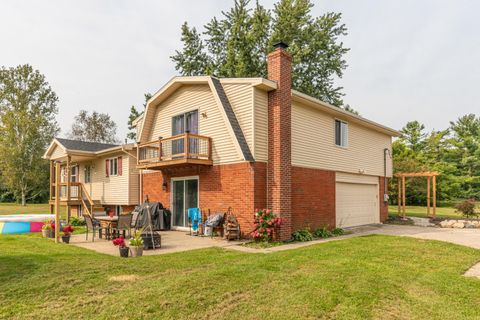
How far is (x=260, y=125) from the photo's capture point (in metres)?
11.1

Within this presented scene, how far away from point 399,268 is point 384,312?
262cm

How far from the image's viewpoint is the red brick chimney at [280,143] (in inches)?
427

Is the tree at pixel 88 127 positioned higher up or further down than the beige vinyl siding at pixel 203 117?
higher up

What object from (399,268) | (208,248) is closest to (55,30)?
(208,248)

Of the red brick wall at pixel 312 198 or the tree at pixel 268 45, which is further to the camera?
the tree at pixel 268 45

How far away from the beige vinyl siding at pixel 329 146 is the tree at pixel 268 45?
12.4 meters

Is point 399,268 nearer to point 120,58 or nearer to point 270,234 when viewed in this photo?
point 270,234

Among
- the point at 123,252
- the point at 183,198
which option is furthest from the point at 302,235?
the point at 123,252

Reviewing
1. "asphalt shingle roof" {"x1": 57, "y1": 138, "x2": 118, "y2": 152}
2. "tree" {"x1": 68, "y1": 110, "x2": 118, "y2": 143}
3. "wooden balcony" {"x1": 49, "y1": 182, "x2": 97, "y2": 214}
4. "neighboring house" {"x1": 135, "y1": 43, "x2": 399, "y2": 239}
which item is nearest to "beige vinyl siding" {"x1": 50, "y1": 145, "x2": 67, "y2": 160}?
"asphalt shingle roof" {"x1": 57, "y1": 138, "x2": 118, "y2": 152}

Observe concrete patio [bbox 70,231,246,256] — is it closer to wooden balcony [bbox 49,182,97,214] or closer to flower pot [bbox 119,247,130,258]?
flower pot [bbox 119,247,130,258]

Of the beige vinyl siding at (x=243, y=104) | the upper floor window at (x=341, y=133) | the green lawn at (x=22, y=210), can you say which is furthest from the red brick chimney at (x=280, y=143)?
the green lawn at (x=22, y=210)

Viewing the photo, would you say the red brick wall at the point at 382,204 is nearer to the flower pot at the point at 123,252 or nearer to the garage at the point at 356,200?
the garage at the point at 356,200

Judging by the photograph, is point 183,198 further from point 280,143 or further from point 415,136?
point 415,136

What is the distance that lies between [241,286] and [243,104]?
276 inches
